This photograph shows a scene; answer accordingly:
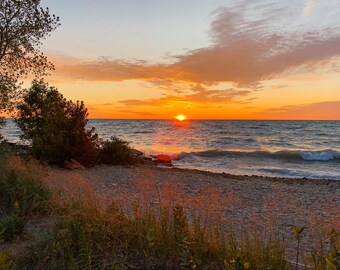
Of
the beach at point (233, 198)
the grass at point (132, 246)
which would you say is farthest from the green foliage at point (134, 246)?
the beach at point (233, 198)

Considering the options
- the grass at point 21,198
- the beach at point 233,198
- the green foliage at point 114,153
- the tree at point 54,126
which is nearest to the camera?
the grass at point 21,198

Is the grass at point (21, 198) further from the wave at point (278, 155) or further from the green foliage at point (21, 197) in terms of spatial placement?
the wave at point (278, 155)

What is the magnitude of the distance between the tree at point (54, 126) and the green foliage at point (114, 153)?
715 millimetres

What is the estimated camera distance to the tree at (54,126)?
16.4m

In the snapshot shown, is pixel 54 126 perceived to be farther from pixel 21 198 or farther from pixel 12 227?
pixel 12 227

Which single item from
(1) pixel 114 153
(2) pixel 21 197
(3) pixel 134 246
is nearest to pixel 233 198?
(2) pixel 21 197

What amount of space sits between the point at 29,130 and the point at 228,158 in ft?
54.8

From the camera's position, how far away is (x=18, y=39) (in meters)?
17.1

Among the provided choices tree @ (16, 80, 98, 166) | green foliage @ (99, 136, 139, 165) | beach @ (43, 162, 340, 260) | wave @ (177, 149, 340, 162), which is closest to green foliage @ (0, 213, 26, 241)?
beach @ (43, 162, 340, 260)

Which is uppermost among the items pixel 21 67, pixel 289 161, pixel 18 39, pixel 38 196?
pixel 18 39

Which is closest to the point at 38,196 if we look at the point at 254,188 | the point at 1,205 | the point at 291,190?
the point at 1,205

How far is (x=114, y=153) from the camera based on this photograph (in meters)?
18.9

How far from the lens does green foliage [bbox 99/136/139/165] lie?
1870cm

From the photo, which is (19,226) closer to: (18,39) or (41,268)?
(41,268)
